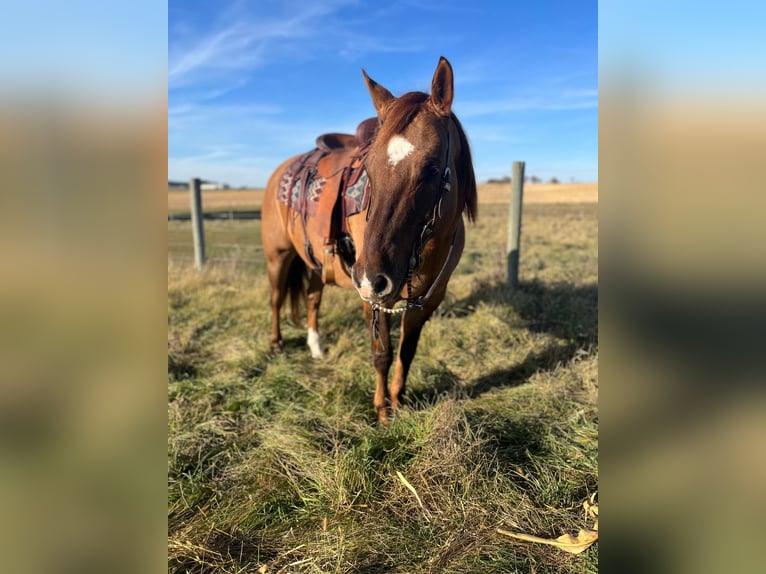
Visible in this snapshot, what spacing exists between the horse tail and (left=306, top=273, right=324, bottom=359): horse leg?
→ 0.44ft

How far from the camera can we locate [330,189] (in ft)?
9.82

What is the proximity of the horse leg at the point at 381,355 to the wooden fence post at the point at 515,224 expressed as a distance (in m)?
3.11

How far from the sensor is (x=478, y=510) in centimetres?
190

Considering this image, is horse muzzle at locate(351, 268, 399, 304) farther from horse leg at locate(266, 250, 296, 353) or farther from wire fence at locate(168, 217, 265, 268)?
wire fence at locate(168, 217, 265, 268)

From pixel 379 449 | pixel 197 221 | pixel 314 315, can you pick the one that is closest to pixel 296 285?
pixel 314 315

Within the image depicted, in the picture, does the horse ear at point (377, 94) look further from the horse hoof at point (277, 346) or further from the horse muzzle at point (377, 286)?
the horse hoof at point (277, 346)

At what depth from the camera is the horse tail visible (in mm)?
4320

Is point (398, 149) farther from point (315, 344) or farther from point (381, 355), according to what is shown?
point (315, 344)

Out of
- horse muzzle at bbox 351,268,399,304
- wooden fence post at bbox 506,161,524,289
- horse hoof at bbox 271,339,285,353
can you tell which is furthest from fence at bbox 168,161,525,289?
horse muzzle at bbox 351,268,399,304

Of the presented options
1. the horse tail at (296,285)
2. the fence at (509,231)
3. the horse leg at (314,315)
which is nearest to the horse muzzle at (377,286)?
the horse leg at (314,315)

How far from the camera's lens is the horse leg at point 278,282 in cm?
414
